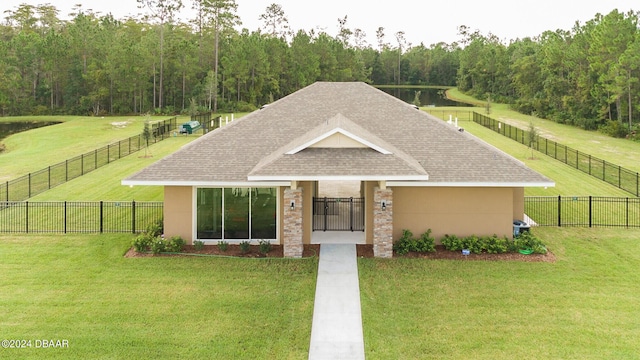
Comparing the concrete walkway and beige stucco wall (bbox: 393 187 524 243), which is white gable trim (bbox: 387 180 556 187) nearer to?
beige stucco wall (bbox: 393 187 524 243)

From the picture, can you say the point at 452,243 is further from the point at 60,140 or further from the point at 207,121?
the point at 60,140

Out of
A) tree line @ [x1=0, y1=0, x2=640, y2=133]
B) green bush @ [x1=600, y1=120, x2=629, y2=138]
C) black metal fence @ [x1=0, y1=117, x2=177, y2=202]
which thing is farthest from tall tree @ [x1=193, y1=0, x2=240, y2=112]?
green bush @ [x1=600, y1=120, x2=629, y2=138]

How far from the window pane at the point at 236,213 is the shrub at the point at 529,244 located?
30.3ft

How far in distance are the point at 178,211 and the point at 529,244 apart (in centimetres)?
1206

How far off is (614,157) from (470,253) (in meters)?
27.2

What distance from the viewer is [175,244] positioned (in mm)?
16578

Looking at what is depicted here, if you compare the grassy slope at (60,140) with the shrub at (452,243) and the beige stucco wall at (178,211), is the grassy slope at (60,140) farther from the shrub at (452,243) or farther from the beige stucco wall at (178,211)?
the shrub at (452,243)

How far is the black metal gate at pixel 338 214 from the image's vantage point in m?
18.9

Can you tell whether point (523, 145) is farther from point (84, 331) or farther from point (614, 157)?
point (84, 331)

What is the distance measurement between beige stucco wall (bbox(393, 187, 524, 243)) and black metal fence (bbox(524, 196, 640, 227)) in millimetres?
4082

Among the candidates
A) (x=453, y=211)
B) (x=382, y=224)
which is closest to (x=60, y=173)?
(x=382, y=224)

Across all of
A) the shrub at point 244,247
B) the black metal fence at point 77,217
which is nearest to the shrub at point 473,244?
the shrub at point 244,247

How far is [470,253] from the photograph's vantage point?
16.4 metres

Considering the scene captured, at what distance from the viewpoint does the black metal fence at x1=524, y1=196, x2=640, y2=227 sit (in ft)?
65.8
